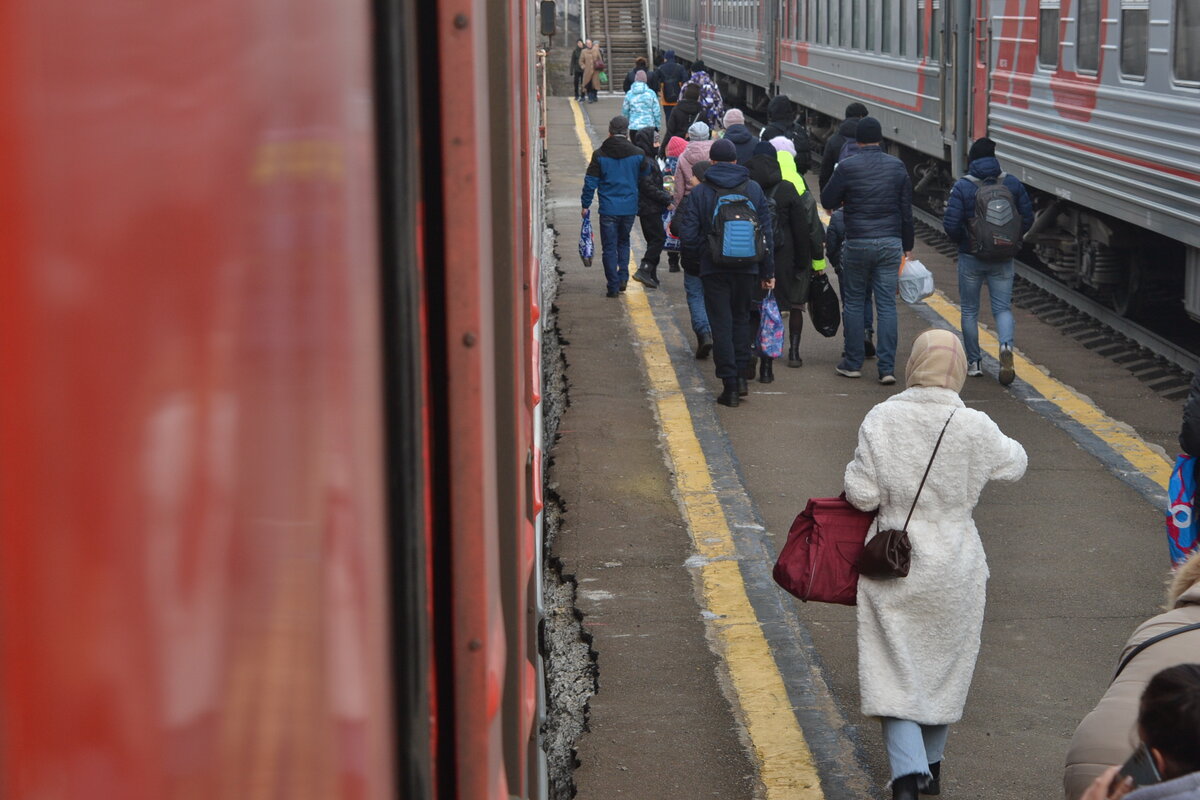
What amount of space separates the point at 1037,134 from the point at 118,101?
1213cm

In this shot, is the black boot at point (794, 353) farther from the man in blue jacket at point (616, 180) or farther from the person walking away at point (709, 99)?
the person walking away at point (709, 99)

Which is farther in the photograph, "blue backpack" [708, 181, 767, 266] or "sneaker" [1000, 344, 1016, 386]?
"sneaker" [1000, 344, 1016, 386]

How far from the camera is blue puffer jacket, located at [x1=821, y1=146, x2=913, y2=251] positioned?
8.93m

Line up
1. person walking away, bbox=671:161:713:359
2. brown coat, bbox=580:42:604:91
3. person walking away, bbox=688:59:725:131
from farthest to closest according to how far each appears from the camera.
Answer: brown coat, bbox=580:42:604:91, person walking away, bbox=688:59:725:131, person walking away, bbox=671:161:713:359

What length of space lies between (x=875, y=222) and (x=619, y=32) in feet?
121

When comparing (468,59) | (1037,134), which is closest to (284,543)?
(468,59)

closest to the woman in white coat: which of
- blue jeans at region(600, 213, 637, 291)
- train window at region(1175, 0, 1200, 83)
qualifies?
train window at region(1175, 0, 1200, 83)

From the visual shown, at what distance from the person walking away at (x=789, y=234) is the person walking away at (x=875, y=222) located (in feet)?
0.82

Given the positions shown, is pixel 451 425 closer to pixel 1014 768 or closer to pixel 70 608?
pixel 70 608

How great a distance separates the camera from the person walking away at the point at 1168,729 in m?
2.48

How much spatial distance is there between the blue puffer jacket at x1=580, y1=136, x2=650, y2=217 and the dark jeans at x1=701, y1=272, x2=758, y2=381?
112 inches

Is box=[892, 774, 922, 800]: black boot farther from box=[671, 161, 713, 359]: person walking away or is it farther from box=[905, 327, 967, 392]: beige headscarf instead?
box=[671, 161, 713, 359]: person walking away

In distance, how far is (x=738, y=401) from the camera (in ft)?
29.6

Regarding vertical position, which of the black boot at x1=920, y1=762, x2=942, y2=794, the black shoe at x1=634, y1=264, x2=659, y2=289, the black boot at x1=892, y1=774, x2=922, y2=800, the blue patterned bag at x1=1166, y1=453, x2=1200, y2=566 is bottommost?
the black boot at x1=920, y1=762, x2=942, y2=794
